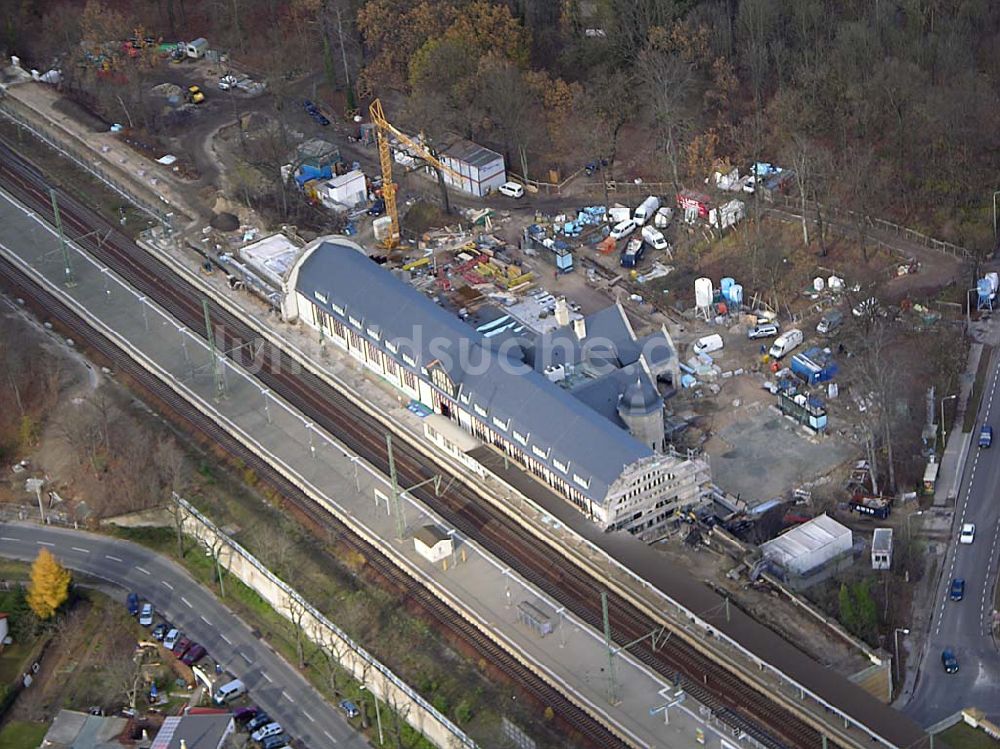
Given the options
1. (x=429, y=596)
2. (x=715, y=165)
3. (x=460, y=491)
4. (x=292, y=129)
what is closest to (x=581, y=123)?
(x=715, y=165)

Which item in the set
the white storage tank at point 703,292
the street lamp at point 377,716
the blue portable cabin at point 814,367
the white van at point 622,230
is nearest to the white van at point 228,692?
the street lamp at point 377,716

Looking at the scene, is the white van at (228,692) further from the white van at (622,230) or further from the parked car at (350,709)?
the white van at (622,230)

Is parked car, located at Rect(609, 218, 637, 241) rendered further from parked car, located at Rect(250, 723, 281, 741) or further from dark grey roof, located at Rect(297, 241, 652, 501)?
parked car, located at Rect(250, 723, 281, 741)

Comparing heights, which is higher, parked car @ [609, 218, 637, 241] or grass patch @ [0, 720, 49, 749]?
parked car @ [609, 218, 637, 241]

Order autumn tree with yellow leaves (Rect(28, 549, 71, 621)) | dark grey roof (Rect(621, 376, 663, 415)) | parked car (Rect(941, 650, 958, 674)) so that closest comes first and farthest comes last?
parked car (Rect(941, 650, 958, 674)) → autumn tree with yellow leaves (Rect(28, 549, 71, 621)) → dark grey roof (Rect(621, 376, 663, 415))

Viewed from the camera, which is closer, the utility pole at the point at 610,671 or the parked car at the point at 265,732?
the utility pole at the point at 610,671

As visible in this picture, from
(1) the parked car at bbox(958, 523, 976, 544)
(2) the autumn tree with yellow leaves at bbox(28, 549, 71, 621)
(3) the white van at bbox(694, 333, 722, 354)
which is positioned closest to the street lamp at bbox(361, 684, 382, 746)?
(2) the autumn tree with yellow leaves at bbox(28, 549, 71, 621)
